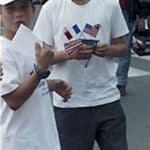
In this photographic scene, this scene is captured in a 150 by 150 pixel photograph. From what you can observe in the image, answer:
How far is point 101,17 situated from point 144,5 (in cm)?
590

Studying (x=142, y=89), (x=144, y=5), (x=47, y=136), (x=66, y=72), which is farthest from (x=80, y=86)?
(x=144, y=5)

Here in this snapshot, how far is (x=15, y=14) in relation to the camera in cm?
280

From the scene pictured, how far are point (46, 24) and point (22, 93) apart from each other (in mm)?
817

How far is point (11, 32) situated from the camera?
9.30 ft

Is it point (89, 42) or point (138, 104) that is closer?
point (89, 42)

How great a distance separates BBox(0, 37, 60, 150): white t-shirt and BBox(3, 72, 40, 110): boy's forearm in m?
0.03

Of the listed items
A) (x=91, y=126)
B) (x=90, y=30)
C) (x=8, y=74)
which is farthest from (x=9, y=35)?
(x=91, y=126)

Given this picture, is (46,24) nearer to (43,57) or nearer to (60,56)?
(60,56)

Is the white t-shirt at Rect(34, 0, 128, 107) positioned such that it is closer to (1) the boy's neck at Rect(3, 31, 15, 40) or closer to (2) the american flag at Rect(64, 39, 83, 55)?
(2) the american flag at Rect(64, 39, 83, 55)

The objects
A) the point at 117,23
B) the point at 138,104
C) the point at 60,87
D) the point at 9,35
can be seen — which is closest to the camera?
the point at 9,35

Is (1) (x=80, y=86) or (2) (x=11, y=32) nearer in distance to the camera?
(2) (x=11, y=32)

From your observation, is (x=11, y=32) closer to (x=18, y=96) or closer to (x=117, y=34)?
(x=18, y=96)

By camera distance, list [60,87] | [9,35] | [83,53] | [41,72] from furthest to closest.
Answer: [83,53]
[60,87]
[9,35]
[41,72]

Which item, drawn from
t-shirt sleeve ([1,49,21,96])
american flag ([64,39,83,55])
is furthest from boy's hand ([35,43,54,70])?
american flag ([64,39,83,55])
